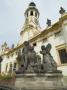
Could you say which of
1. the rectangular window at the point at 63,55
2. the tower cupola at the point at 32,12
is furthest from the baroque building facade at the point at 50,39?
the tower cupola at the point at 32,12

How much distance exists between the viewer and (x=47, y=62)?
Answer: 14773mm

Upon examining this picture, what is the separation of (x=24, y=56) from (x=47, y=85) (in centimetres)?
401

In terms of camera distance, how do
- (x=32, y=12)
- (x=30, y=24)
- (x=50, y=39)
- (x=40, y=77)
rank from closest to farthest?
(x=40, y=77) < (x=50, y=39) < (x=30, y=24) < (x=32, y=12)

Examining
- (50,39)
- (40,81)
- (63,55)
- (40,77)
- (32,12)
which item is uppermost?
(32,12)

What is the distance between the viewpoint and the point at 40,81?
13523 mm

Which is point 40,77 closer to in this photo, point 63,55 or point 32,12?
point 63,55

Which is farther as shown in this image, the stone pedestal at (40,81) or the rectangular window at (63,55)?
the rectangular window at (63,55)

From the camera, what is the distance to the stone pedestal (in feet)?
43.5

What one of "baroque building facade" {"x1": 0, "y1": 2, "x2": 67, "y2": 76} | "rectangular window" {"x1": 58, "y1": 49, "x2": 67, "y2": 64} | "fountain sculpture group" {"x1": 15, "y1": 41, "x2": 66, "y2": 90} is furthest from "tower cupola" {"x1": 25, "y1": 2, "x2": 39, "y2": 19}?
"fountain sculpture group" {"x1": 15, "y1": 41, "x2": 66, "y2": 90}

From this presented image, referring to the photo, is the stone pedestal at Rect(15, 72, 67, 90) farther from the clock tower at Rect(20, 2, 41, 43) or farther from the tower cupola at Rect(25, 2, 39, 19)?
the tower cupola at Rect(25, 2, 39, 19)

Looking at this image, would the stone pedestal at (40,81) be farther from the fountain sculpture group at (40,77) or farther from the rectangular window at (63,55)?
the rectangular window at (63,55)

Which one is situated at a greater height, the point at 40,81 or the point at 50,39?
the point at 50,39

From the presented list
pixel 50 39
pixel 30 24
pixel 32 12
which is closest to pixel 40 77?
pixel 50 39

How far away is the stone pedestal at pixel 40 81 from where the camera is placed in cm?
1326
